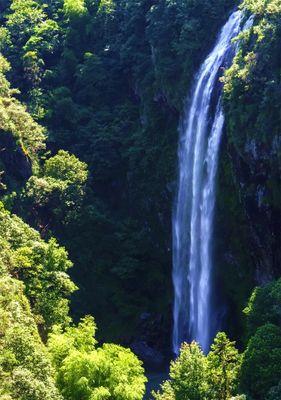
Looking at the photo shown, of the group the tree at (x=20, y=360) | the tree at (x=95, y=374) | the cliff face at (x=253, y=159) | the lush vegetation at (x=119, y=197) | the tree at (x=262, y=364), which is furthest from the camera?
the cliff face at (x=253, y=159)

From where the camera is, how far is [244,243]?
39188 millimetres

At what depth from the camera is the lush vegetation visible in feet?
85.1

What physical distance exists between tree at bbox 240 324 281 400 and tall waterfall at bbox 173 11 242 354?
1377 centimetres

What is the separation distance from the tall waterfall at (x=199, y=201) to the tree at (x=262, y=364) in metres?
13.8

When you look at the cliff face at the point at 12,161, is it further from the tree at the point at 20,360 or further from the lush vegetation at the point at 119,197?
the tree at the point at 20,360

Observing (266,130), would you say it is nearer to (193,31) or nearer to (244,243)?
(244,243)

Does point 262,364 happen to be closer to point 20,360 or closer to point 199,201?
point 20,360

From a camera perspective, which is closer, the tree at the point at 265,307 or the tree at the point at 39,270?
the tree at the point at 265,307

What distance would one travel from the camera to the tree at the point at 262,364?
2480cm

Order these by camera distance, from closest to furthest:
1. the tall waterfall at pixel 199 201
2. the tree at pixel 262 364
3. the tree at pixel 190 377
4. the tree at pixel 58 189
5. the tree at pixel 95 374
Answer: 1. the tree at pixel 262 364
2. the tree at pixel 190 377
3. the tree at pixel 95 374
4. the tall waterfall at pixel 199 201
5. the tree at pixel 58 189

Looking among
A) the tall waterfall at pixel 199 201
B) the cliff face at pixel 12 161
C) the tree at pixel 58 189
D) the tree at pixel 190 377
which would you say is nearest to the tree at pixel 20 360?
the tree at pixel 190 377

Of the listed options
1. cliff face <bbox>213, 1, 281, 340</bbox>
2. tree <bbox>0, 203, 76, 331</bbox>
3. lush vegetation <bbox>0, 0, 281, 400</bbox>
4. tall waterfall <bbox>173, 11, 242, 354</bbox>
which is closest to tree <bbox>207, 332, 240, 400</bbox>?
lush vegetation <bbox>0, 0, 281, 400</bbox>

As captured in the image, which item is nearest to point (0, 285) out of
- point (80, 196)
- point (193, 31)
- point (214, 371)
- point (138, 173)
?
point (214, 371)

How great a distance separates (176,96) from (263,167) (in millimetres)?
14128
